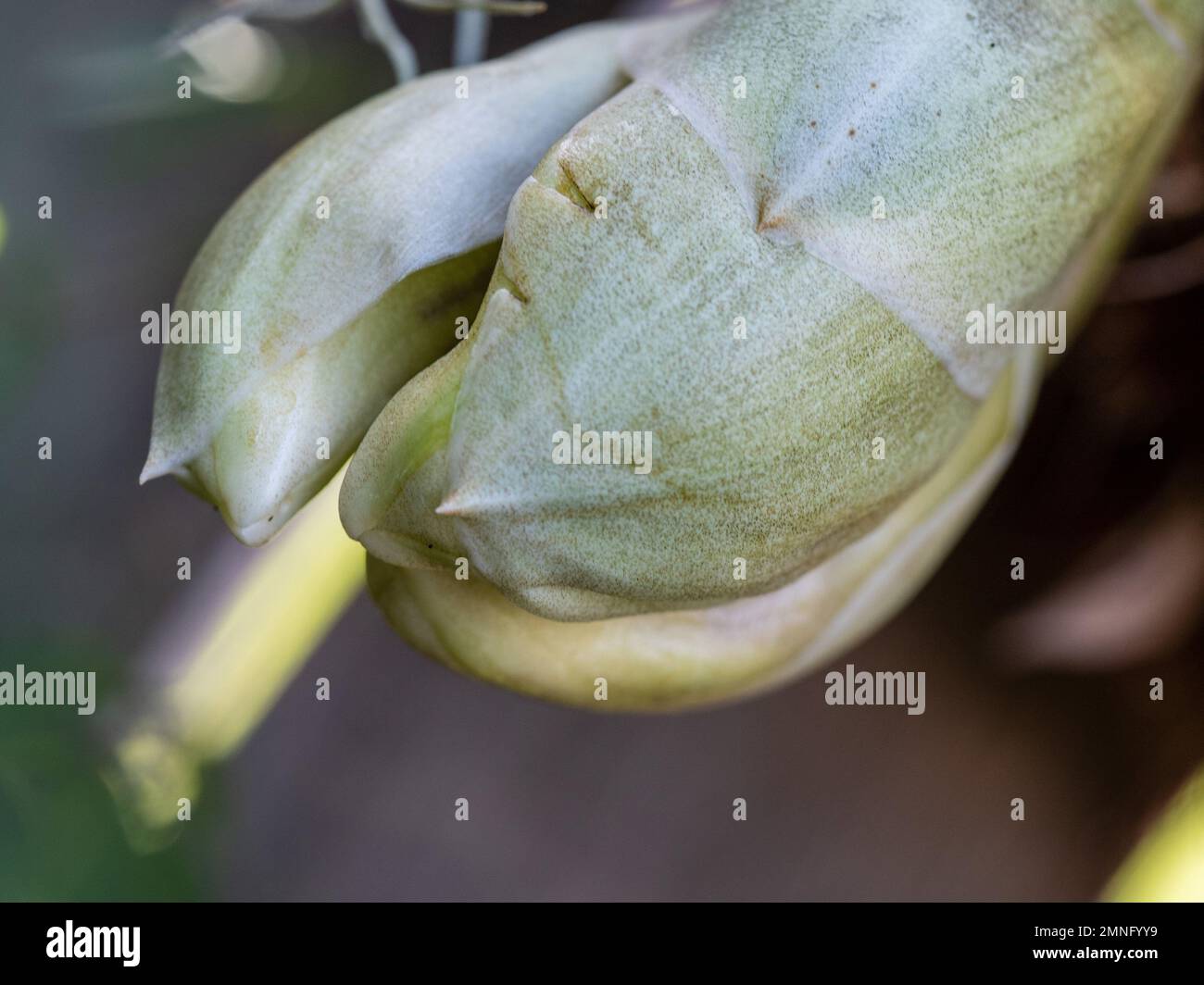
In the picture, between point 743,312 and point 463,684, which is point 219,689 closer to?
point 463,684

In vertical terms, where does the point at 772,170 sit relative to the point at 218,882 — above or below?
above

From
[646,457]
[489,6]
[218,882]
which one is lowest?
[218,882]

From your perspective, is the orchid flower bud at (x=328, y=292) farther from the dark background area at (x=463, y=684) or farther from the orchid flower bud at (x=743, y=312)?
the dark background area at (x=463, y=684)

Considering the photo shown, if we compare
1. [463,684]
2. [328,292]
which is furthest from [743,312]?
[463,684]

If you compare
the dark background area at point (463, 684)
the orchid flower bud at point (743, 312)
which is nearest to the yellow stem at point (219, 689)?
the dark background area at point (463, 684)

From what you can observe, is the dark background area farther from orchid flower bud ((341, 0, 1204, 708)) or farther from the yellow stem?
orchid flower bud ((341, 0, 1204, 708))
